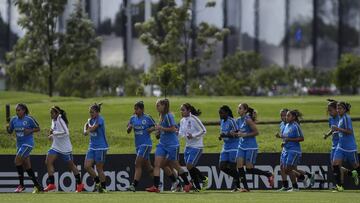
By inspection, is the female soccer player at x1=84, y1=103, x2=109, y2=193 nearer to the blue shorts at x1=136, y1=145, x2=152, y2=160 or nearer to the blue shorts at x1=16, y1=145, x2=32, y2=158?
the blue shorts at x1=136, y1=145, x2=152, y2=160

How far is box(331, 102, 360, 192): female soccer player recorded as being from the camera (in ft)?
74.4

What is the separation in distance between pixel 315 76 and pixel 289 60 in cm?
467

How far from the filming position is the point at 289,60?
258ft

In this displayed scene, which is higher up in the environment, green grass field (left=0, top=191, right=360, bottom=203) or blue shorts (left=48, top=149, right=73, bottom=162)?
blue shorts (left=48, top=149, right=73, bottom=162)

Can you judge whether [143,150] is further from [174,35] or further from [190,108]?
[174,35]

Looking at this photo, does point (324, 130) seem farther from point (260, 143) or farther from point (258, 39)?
point (258, 39)

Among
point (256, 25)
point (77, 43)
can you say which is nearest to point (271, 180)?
point (77, 43)

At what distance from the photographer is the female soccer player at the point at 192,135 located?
874 inches

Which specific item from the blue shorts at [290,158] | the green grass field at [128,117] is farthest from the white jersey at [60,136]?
the green grass field at [128,117]

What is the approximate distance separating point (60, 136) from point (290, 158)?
510 cm

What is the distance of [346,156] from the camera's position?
2298 centimetres

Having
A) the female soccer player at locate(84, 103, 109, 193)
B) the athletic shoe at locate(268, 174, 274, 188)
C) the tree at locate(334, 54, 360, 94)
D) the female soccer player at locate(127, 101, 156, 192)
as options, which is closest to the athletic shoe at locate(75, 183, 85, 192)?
the female soccer player at locate(84, 103, 109, 193)

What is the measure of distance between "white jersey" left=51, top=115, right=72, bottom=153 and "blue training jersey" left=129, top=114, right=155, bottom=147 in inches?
62.6

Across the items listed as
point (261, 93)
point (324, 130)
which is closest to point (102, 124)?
point (324, 130)
